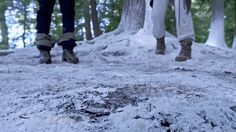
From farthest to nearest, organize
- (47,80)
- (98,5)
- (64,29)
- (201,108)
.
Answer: (98,5) → (64,29) → (47,80) → (201,108)

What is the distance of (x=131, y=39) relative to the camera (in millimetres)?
7387

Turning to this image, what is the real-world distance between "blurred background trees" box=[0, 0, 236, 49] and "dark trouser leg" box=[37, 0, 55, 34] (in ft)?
25.6

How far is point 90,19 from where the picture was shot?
598 inches

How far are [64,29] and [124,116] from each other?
2.44m

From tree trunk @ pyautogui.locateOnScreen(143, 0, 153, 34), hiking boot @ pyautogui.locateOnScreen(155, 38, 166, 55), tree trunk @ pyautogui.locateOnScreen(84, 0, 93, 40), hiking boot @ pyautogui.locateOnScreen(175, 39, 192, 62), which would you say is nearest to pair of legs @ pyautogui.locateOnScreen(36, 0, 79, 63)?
hiking boot @ pyautogui.locateOnScreen(175, 39, 192, 62)

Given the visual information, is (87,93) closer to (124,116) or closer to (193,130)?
(124,116)

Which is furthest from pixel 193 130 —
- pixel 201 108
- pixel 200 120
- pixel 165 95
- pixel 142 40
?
pixel 142 40

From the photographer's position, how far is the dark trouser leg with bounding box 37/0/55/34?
479cm

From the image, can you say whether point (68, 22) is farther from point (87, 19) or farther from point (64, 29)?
point (87, 19)

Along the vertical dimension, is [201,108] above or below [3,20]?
below

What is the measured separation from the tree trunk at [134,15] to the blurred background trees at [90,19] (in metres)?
4.03

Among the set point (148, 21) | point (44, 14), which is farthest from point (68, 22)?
point (148, 21)

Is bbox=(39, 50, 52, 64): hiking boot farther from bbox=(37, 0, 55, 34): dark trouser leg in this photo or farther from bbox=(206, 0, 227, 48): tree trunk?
bbox=(206, 0, 227, 48): tree trunk

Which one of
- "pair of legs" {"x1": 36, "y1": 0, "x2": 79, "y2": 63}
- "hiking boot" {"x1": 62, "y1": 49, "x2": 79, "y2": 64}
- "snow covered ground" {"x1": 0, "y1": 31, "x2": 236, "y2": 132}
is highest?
"pair of legs" {"x1": 36, "y1": 0, "x2": 79, "y2": 63}
